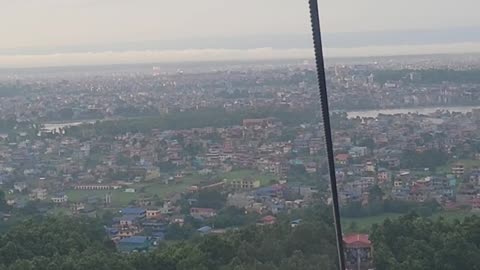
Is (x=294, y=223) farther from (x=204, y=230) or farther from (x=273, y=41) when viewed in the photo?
(x=273, y=41)

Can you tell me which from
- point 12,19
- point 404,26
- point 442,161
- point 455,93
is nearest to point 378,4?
point 404,26

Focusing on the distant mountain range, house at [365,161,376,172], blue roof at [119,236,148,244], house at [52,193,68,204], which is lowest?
blue roof at [119,236,148,244]

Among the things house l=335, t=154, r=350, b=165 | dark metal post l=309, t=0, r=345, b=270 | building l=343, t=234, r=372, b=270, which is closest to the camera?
dark metal post l=309, t=0, r=345, b=270

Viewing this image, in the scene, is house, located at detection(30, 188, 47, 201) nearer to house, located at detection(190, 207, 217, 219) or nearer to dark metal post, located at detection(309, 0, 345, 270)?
house, located at detection(190, 207, 217, 219)

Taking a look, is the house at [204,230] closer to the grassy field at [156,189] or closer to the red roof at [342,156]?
the grassy field at [156,189]

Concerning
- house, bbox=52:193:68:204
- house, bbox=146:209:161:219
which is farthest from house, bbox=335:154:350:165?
house, bbox=52:193:68:204

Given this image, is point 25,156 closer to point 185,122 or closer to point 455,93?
point 185,122

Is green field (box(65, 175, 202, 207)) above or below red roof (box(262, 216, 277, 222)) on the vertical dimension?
above

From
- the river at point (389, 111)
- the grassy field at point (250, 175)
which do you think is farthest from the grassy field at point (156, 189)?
the river at point (389, 111)

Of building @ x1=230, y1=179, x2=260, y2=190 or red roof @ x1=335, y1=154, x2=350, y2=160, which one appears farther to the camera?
building @ x1=230, y1=179, x2=260, y2=190
